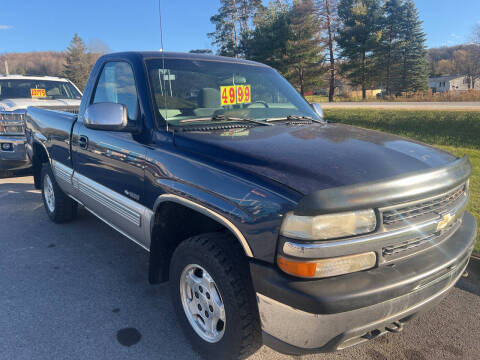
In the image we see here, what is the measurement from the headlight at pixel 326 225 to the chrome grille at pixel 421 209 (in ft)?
0.42

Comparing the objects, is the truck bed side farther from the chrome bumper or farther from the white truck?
the chrome bumper

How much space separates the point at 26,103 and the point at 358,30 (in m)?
37.9

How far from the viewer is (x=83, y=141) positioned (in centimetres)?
354

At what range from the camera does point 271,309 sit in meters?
1.79

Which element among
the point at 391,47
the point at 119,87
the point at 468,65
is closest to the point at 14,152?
the point at 119,87

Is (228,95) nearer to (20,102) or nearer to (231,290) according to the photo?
(231,290)

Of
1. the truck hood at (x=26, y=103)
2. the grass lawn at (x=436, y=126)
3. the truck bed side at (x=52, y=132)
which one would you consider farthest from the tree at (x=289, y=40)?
the truck bed side at (x=52, y=132)

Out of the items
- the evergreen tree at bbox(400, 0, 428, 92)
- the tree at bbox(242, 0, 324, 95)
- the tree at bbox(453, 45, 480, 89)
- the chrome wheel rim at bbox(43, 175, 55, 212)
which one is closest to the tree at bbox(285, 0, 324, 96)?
the tree at bbox(242, 0, 324, 95)

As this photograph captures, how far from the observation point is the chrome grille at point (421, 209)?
1842 millimetres

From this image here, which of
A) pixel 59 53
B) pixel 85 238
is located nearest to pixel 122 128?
pixel 85 238

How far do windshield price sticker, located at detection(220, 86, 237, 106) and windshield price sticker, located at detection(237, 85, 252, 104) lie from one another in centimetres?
4

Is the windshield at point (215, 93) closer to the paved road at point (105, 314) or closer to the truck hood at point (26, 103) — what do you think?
the paved road at point (105, 314)

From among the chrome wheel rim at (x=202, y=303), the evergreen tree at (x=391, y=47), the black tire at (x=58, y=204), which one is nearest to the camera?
the chrome wheel rim at (x=202, y=303)

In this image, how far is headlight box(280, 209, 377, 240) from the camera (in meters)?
1.72
